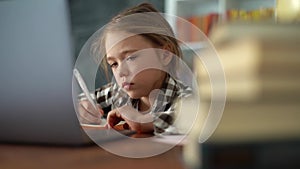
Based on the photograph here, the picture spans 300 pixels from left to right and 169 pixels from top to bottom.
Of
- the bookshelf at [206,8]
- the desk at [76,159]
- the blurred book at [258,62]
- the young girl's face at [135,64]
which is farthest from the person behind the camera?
the bookshelf at [206,8]

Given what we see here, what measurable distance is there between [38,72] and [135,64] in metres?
0.20

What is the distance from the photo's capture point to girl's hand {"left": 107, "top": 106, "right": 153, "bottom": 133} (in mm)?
650

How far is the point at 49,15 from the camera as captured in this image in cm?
49

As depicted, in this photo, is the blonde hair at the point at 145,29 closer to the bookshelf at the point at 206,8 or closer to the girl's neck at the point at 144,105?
the girl's neck at the point at 144,105

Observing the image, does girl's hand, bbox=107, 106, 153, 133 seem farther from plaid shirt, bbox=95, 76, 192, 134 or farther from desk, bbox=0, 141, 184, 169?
desk, bbox=0, 141, 184, 169

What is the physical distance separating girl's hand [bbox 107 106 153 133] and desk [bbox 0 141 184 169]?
0.11 metres

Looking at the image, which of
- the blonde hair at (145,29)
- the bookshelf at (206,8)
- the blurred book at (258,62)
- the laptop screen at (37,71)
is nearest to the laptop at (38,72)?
the laptop screen at (37,71)

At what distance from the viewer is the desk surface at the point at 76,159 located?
1.36 feet

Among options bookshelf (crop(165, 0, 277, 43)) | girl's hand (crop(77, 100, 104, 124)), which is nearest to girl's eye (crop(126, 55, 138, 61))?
girl's hand (crop(77, 100, 104, 124))

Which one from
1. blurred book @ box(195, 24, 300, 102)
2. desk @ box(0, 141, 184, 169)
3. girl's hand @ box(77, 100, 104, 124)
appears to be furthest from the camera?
girl's hand @ box(77, 100, 104, 124)

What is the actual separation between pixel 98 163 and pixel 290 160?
0.24m

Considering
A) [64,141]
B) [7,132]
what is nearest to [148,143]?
[64,141]

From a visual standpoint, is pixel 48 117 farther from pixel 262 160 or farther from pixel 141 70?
pixel 262 160

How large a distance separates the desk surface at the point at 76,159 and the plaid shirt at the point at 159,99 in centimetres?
13
